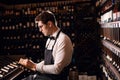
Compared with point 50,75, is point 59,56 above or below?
above

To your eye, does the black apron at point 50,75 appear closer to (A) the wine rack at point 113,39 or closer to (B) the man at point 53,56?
(B) the man at point 53,56

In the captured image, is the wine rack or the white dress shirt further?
the wine rack

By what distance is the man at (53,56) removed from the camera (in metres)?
3.44

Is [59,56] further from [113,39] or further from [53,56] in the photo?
[113,39]

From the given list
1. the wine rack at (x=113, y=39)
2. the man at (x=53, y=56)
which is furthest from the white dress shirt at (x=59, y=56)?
the wine rack at (x=113, y=39)

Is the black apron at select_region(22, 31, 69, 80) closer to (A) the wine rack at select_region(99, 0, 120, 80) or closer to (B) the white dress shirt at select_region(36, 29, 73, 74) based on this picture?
(B) the white dress shirt at select_region(36, 29, 73, 74)

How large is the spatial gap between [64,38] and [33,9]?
4687 mm

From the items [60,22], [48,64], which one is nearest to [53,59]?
[48,64]

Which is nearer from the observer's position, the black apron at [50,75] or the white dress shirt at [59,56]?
the white dress shirt at [59,56]

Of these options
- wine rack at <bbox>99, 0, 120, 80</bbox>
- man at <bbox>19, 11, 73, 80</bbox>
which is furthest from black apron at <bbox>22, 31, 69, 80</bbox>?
wine rack at <bbox>99, 0, 120, 80</bbox>

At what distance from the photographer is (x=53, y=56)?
142 inches

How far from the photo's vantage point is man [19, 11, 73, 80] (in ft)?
11.3

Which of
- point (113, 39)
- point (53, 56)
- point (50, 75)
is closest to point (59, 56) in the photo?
point (53, 56)

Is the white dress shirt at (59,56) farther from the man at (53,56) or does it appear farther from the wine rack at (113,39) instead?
the wine rack at (113,39)
